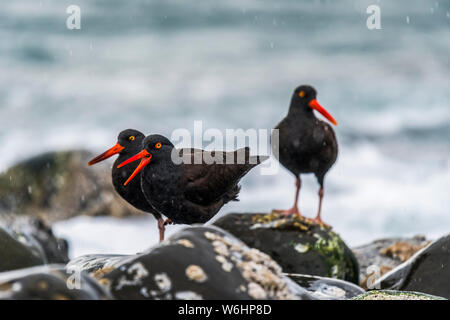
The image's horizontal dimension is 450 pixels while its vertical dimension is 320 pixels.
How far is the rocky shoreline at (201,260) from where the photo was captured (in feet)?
8.61

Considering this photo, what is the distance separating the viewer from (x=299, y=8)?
20.2m

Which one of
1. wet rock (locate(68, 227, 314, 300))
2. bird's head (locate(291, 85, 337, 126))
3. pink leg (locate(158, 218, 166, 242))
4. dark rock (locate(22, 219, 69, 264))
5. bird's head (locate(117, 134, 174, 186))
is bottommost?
dark rock (locate(22, 219, 69, 264))

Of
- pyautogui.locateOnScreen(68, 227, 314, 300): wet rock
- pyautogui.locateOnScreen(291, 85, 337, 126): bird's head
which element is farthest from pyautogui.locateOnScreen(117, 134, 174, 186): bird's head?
pyautogui.locateOnScreen(291, 85, 337, 126): bird's head

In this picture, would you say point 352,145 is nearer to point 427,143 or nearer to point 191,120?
point 427,143

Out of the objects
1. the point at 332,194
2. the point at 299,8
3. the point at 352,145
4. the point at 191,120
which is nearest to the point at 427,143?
the point at 352,145

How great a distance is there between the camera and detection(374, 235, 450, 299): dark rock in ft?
14.9

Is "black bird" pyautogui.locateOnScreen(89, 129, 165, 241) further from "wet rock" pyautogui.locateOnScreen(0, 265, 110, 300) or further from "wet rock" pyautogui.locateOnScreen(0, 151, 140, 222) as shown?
"wet rock" pyautogui.locateOnScreen(0, 151, 140, 222)

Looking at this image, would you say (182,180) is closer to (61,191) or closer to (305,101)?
(305,101)

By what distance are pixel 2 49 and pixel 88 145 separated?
889 cm

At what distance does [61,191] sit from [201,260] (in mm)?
8084

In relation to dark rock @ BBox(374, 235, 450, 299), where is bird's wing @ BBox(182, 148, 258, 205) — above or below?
above

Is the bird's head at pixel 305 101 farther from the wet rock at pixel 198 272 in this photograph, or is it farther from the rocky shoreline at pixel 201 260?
the wet rock at pixel 198 272

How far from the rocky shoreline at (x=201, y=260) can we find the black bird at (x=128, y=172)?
1.30ft

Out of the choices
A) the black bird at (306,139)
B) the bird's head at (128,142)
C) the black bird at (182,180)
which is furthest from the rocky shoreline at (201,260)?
the bird's head at (128,142)
